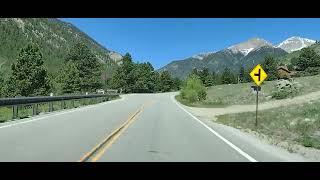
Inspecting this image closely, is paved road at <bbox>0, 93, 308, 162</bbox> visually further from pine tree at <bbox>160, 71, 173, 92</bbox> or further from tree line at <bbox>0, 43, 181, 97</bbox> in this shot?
pine tree at <bbox>160, 71, 173, 92</bbox>

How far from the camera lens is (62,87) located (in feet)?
397

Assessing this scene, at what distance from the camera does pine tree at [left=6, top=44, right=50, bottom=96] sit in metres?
94.8

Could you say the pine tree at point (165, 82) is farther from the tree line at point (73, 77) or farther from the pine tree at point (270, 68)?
the pine tree at point (270, 68)

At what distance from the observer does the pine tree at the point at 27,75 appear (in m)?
94.8

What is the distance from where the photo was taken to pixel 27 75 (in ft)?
315

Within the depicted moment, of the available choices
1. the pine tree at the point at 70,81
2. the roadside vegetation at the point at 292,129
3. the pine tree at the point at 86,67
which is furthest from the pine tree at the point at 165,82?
the roadside vegetation at the point at 292,129

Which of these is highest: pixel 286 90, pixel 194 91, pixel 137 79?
pixel 137 79

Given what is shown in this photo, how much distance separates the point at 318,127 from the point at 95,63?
11987 cm

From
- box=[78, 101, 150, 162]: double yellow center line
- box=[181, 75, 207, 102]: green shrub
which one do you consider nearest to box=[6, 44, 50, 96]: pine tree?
box=[181, 75, 207, 102]: green shrub

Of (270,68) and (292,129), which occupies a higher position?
(270,68)

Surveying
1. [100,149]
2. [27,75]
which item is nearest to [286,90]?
[27,75]

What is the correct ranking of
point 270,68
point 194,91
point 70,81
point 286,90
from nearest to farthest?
point 286,90 < point 194,91 < point 70,81 < point 270,68

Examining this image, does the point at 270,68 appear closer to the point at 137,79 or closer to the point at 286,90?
the point at 137,79
